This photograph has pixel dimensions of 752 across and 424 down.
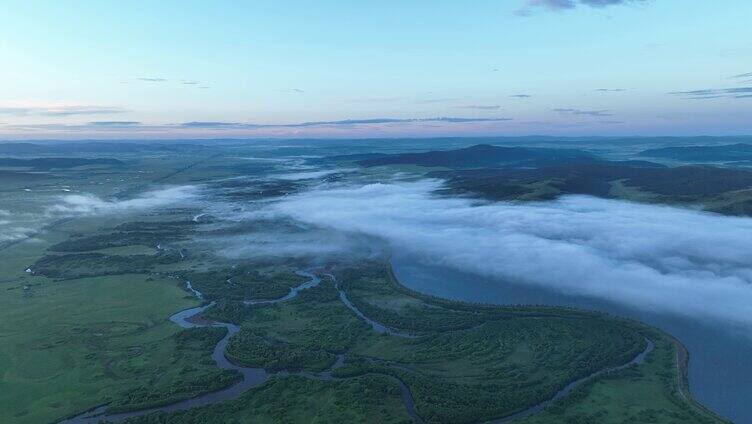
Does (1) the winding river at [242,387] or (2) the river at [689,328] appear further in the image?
(2) the river at [689,328]

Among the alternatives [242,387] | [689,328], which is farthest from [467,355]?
[689,328]

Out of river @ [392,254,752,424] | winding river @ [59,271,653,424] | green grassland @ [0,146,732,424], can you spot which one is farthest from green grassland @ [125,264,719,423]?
river @ [392,254,752,424]

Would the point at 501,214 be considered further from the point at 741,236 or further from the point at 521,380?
the point at 521,380

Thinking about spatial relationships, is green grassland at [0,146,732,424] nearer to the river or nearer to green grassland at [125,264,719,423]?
green grassland at [125,264,719,423]

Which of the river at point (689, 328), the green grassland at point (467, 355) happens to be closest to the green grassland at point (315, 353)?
the green grassland at point (467, 355)

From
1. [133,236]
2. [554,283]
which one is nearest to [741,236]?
[554,283]

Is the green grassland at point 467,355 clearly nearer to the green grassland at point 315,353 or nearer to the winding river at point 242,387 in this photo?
the green grassland at point 315,353

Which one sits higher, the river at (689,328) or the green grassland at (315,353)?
the river at (689,328)

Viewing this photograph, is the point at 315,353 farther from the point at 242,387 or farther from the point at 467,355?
the point at 467,355
